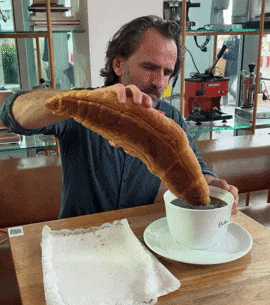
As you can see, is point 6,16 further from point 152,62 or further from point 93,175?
point 93,175

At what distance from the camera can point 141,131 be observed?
0.66m

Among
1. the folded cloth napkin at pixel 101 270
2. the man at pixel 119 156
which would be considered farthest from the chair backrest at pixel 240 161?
the folded cloth napkin at pixel 101 270

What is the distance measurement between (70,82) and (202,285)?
190cm

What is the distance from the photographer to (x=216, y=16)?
235cm

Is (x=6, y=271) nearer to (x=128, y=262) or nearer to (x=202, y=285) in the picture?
(x=128, y=262)

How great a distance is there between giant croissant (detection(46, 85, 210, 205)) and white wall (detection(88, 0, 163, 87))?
51.7 inches

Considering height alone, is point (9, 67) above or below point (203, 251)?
above

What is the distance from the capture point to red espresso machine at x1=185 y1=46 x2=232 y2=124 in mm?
2281

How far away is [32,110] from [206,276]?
→ 0.55 m

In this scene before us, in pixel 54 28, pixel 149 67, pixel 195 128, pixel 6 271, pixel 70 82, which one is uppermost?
pixel 54 28

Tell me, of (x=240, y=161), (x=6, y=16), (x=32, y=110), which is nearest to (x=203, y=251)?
(x=32, y=110)

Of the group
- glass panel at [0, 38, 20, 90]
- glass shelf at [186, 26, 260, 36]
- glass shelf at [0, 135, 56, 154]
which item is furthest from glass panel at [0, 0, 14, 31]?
glass shelf at [186, 26, 260, 36]

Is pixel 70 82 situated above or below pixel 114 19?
below

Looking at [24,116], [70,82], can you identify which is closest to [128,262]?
[24,116]
